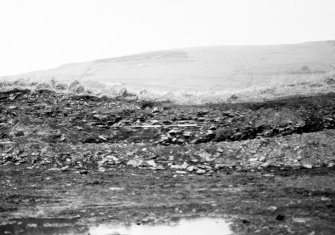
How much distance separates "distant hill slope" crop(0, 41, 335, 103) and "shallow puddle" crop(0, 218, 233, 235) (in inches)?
1004

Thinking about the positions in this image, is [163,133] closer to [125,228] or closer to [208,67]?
[125,228]

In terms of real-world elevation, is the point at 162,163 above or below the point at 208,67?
below

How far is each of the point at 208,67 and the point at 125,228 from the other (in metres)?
43.9

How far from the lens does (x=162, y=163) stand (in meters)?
11.1

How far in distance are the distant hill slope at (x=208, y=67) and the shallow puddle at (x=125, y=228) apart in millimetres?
25493

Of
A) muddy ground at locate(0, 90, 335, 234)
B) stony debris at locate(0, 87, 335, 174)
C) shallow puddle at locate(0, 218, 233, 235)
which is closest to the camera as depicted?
shallow puddle at locate(0, 218, 233, 235)

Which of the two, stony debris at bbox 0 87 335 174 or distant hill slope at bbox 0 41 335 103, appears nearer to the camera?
stony debris at bbox 0 87 335 174

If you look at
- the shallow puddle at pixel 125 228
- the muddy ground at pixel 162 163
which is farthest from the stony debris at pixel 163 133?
the shallow puddle at pixel 125 228

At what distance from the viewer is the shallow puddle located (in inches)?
253

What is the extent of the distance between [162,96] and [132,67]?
38788 millimetres

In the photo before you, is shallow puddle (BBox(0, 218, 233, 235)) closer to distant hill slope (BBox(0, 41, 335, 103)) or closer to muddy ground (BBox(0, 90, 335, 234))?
muddy ground (BBox(0, 90, 335, 234))

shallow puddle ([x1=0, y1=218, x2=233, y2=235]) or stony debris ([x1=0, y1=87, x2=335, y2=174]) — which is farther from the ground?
stony debris ([x1=0, y1=87, x2=335, y2=174])

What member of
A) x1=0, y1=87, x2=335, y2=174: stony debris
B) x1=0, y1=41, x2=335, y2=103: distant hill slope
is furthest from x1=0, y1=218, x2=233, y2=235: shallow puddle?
x1=0, y1=41, x2=335, y2=103: distant hill slope

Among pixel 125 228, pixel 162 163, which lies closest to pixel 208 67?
pixel 162 163
